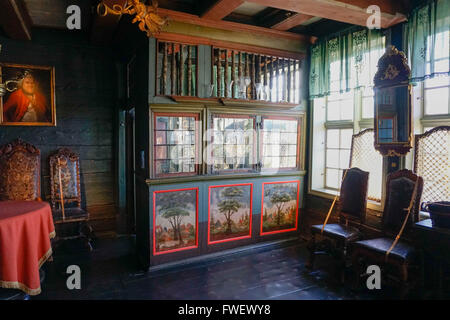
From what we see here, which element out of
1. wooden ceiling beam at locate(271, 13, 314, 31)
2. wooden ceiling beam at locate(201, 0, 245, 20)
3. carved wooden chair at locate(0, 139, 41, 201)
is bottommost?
carved wooden chair at locate(0, 139, 41, 201)

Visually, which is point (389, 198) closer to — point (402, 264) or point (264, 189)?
point (402, 264)

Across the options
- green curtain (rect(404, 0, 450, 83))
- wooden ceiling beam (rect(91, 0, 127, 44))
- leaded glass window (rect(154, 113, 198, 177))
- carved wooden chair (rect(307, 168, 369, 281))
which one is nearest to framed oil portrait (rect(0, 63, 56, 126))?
wooden ceiling beam (rect(91, 0, 127, 44))

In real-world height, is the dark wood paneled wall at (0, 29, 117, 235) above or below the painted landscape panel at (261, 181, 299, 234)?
above

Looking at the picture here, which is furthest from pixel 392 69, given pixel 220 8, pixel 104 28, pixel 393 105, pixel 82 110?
pixel 82 110

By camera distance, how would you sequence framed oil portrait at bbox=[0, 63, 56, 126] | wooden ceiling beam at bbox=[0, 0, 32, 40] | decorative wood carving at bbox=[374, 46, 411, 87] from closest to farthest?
1. decorative wood carving at bbox=[374, 46, 411, 87]
2. wooden ceiling beam at bbox=[0, 0, 32, 40]
3. framed oil portrait at bbox=[0, 63, 56, 126]

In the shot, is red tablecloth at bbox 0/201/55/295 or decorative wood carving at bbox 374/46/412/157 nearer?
red tablecloth at bbox 0/201/55/295

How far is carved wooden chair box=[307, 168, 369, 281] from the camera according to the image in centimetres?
344

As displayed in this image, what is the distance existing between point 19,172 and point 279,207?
371 centimetres

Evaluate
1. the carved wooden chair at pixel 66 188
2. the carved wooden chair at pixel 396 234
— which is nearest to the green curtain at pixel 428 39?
the carved wooden chair at pixel 396 234

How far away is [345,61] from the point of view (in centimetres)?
398

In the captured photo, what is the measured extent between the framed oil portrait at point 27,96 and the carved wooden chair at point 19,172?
362 mm

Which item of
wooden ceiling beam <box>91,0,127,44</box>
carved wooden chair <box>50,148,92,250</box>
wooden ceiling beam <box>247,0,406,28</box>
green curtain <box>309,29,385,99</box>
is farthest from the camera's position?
carved wooden chair <box>50,148,92,250</box>

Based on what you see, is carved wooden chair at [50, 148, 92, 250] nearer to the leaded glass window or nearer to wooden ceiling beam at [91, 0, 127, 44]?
the leaded glass window

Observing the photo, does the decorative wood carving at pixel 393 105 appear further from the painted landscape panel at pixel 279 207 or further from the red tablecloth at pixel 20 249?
the red tablecloth at pixel 20 249
